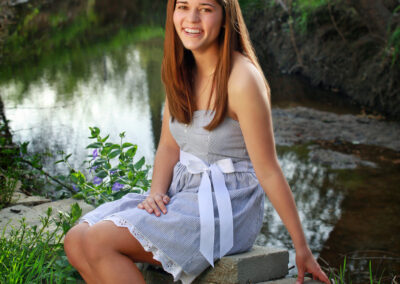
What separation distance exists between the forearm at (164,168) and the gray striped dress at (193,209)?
1.5 inches

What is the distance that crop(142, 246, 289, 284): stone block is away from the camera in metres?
1.82

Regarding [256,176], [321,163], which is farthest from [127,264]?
[321,163]

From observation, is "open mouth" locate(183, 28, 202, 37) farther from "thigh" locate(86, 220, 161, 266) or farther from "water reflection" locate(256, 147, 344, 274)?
"water reflection" locate(256, 147, 344, 274)

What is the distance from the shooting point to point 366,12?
6.65m

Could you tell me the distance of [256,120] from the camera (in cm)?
184

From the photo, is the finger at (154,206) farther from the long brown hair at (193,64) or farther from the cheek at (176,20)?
the cheek at (176,20)

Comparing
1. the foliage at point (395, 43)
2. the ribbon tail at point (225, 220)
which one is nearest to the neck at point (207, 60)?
the ribbon tail at point (225, 220)

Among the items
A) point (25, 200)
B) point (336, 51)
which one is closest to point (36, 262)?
point (25, 200)

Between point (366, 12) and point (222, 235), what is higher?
point (366, 12)

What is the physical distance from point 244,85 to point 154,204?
0.50 metres

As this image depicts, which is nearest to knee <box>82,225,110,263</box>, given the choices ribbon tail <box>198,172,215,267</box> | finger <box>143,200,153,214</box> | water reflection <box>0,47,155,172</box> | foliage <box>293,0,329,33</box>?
finger <box>143,200,153,214</box>

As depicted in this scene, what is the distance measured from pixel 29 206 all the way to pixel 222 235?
1.73 m

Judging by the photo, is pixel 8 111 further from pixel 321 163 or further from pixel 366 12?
pixel 366 12

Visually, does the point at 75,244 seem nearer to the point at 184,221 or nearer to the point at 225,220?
the point at 184,221
